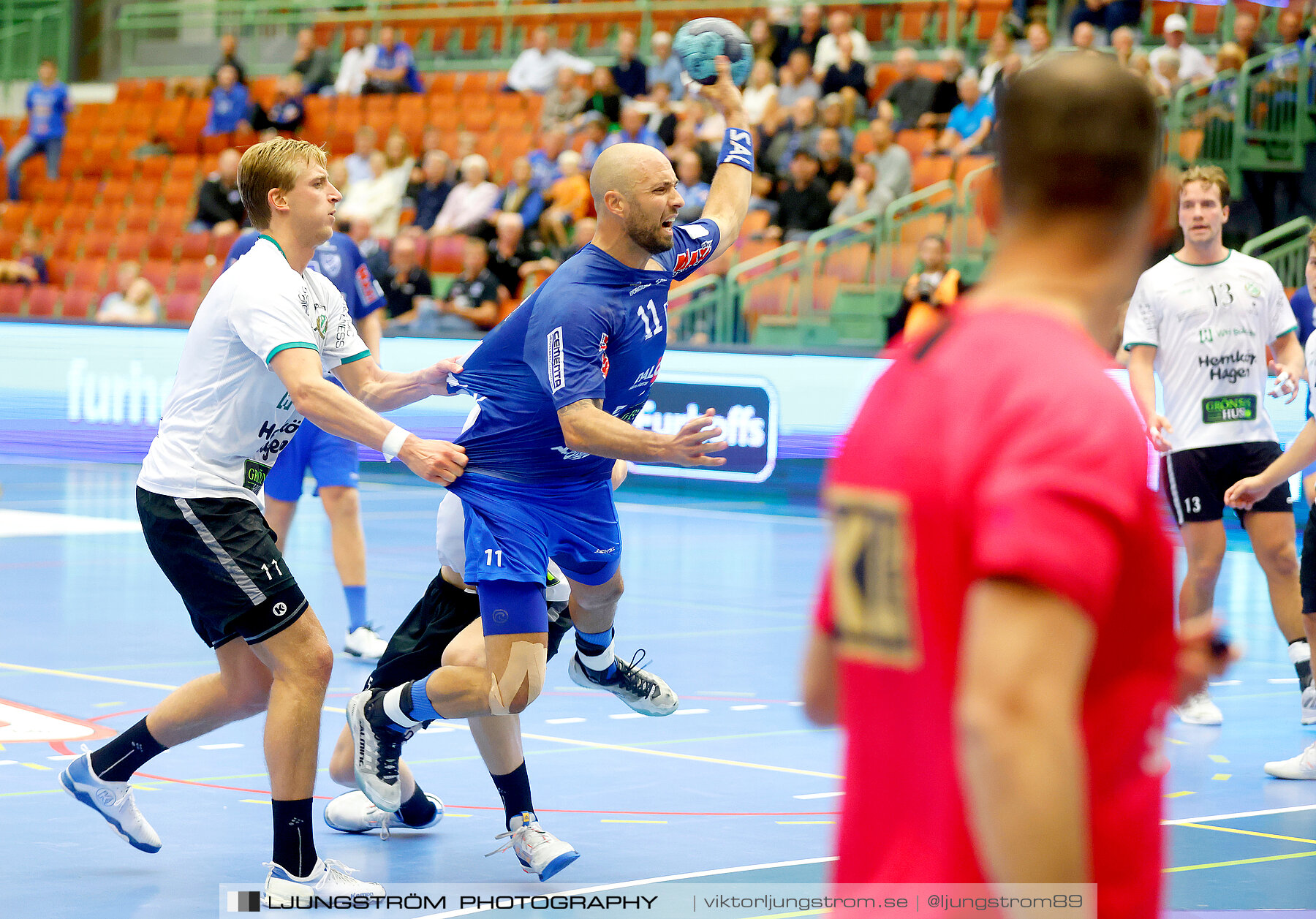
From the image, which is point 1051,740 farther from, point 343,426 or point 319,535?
point 319,535

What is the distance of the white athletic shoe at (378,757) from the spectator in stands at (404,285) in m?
12.5

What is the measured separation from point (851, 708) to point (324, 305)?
3.60 m

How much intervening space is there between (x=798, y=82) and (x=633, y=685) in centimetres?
1397

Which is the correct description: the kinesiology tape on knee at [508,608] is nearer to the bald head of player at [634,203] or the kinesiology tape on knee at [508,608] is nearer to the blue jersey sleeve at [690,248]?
the bald head of player at [634,203]

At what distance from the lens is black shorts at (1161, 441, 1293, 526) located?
294 inches

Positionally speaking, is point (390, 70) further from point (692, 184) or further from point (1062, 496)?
point (1062, 496)

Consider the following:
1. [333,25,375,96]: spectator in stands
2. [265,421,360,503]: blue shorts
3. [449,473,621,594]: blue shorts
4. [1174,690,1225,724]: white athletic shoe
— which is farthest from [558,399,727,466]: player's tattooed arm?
[333,25,375,96]: spectator in stands

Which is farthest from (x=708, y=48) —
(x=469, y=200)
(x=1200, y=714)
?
(x=469, y=200)

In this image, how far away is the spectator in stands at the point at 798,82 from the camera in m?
18.7

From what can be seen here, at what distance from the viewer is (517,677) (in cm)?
496

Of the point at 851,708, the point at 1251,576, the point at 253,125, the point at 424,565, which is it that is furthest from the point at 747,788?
the point at 253,125

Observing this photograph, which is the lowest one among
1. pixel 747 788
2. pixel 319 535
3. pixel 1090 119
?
pixel 319 535

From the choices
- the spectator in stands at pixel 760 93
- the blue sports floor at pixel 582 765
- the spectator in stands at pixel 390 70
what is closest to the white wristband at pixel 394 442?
the blue sports floor at pixel 582 765

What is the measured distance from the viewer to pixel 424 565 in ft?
38.6
